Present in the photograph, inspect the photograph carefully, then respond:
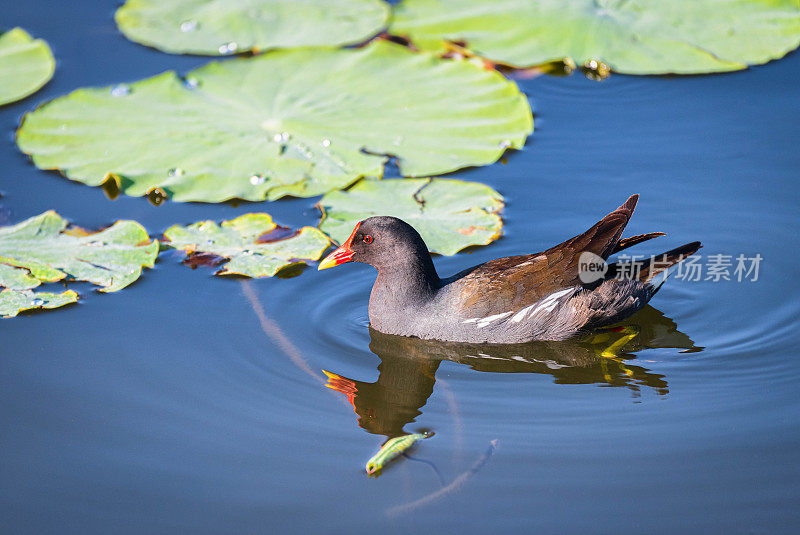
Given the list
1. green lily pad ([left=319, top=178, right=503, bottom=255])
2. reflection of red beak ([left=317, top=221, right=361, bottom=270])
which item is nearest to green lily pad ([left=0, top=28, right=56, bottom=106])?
green lily pad ([left=319, top=178, right=503, bottom=255])

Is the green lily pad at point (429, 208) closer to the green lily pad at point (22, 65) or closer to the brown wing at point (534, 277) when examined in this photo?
the brown wing at point (534, 277)

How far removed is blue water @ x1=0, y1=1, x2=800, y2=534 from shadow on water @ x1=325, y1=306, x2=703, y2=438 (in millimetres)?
13

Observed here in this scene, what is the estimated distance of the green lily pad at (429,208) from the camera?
451 cm

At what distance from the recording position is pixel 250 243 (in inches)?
176

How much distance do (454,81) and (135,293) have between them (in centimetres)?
229

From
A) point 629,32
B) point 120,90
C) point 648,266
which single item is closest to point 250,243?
point 120,90

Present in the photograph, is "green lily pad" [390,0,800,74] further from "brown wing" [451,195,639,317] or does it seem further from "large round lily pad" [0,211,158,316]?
"large round lily pad" [0,211,158,316]

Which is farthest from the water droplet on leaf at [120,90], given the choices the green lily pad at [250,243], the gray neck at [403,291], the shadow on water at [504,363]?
the shadow on water at [504,363]

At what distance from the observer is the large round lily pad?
414 cm

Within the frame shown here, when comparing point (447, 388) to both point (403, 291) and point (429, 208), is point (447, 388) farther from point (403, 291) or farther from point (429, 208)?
point (429, 208)

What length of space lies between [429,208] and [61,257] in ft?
5.83

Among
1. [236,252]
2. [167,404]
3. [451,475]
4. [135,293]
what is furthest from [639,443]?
[135,293]

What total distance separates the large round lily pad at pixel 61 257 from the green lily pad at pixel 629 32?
2476mm

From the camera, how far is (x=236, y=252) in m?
4.42
